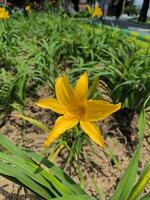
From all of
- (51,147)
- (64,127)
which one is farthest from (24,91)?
(64,127)

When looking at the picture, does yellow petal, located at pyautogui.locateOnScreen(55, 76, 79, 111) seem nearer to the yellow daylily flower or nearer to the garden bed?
the yellow daylily flower

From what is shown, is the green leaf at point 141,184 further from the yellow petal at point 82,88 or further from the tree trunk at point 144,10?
the tree trunk at point 144,10

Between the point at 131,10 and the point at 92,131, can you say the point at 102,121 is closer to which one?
the point at 92,131

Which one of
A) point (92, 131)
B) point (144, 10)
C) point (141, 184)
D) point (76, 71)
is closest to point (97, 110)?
point (92, 131)

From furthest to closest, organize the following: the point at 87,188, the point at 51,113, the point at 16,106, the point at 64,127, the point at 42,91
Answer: the point at 42,91, the point at 51,113, the point at 16,106, the point at 87,188, the point at 64,127

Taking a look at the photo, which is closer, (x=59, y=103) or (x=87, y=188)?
(x=59, y=103)

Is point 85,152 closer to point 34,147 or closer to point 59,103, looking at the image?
point 34,147

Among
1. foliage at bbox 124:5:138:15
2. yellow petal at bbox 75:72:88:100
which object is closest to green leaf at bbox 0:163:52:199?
yellow petal at bbox 75:72:88:100
